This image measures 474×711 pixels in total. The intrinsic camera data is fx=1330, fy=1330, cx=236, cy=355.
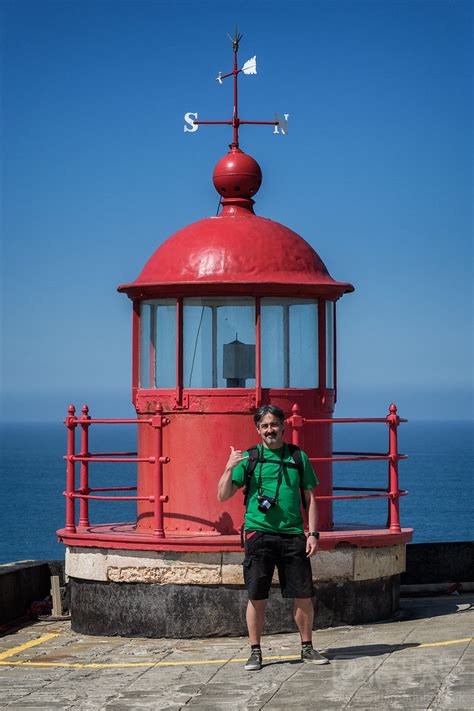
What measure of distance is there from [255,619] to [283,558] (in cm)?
50

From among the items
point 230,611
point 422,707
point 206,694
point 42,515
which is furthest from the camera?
point 42,515

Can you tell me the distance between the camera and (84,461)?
1207 cm

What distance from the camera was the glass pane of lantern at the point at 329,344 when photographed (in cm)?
1231

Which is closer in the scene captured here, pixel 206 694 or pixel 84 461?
pixel 206 694

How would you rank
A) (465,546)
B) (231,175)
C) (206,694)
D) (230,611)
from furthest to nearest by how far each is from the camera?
(465,546) → (231,175) → (230,611) → (206,694)

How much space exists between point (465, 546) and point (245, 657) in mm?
4943

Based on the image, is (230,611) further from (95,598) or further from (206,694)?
(206,694)

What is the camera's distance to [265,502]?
32.3 ft

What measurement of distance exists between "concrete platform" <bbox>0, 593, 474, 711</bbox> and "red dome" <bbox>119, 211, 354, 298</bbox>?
3.06m

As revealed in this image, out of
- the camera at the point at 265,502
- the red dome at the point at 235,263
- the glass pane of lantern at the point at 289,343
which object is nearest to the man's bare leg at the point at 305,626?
the camera at the point at 265,502

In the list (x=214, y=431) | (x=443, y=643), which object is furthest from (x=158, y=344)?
(x=443, y=643)

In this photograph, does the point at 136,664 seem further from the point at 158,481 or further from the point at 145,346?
the point at 145,346

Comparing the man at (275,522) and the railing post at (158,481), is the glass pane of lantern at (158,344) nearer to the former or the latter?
the railing post at (158,481)

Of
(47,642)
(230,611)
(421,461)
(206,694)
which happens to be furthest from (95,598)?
(421,461)
